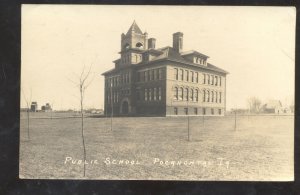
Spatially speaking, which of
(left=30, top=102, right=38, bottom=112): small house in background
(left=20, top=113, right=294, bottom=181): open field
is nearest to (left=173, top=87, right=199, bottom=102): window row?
(left=20, top=113, right=294, bottom=181): open field

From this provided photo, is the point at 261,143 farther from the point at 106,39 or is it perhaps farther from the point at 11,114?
the point at 11,114

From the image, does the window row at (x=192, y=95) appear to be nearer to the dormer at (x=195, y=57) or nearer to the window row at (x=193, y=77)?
the window row at (x=193, y=77)

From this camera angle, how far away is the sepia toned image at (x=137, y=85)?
5.91 meters

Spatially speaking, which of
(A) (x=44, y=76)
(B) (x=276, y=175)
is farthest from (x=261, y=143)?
(A) (x=44, y=76)

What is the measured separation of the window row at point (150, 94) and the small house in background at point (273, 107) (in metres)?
1.97

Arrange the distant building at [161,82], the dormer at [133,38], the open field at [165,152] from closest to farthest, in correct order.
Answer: the open field at [165,152] < the dormer at [133,38] < the distant building at [161,82]

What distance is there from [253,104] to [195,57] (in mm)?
1375

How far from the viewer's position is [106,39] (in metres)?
6.16

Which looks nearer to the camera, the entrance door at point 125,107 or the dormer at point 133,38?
the dormer at point 133,38

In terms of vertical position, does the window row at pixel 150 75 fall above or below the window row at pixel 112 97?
above

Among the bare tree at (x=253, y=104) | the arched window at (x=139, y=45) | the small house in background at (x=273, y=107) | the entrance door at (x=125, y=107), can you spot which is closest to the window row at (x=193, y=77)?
the bare tree at (x=253, y=104)

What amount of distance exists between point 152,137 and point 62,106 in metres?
1.74

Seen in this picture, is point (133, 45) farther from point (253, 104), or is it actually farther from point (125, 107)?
point (253, 104)

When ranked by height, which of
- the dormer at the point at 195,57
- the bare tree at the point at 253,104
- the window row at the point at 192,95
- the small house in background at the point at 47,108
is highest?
the dormer at the point at 195,57
